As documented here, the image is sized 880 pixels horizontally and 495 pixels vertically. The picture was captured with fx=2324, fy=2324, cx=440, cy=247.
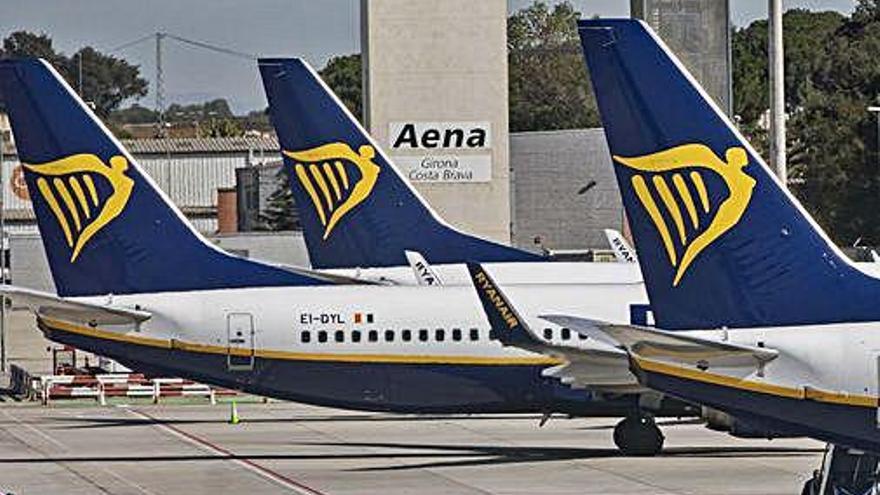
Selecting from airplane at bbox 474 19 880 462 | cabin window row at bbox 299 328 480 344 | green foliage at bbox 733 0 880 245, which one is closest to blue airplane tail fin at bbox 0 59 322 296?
cabin window row at bbox 299 328 480 344

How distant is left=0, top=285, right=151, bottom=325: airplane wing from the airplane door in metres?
1.54

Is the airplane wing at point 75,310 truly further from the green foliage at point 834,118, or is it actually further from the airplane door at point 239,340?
the green foliage at point 834,118

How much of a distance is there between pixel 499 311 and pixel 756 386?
14090 millimetres

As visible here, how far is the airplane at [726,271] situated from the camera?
81.4ft

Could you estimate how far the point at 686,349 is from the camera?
81.9 ft

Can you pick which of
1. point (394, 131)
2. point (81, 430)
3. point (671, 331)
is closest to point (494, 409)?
point (81, 430)

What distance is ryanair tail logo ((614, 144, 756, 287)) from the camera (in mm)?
25125

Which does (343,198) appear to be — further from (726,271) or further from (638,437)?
(726,271)

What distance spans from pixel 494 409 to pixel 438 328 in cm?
187

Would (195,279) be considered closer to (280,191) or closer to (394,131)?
(394,131)

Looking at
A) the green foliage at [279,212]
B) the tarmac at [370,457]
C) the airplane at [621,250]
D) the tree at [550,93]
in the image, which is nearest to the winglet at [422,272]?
the tarmac at [370,457]

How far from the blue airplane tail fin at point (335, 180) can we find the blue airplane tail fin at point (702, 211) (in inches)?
1125

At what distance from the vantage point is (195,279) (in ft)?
140

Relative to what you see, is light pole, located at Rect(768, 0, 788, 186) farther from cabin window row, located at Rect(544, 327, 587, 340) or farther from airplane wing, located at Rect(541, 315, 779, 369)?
airplane wing, located at Rect(541, 315, 779, 369)
